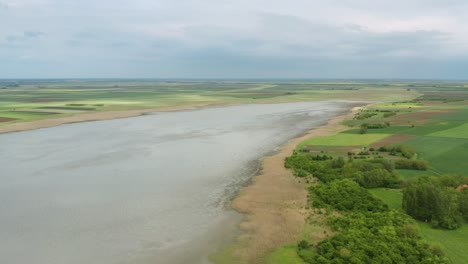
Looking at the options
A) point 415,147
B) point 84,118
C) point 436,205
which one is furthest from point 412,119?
point 84,118

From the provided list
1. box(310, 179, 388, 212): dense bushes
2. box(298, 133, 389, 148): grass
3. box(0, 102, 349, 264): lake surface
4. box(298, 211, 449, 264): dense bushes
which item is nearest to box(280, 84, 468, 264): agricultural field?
box(298, 133, 389, 148): grass

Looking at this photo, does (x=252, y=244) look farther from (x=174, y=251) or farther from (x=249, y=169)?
(x=249, y=169)

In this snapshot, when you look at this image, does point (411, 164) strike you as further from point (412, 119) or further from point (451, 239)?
point (412, 119)

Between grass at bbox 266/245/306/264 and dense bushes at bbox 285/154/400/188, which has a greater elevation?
dense bushes at bbox 285/154/400/188

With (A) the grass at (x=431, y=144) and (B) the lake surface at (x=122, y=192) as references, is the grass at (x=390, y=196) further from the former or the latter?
(B) the lake surface at (x=122, y=192)

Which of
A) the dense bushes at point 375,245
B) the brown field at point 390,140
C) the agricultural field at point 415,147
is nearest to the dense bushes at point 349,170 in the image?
the agricultural field at point 415,147

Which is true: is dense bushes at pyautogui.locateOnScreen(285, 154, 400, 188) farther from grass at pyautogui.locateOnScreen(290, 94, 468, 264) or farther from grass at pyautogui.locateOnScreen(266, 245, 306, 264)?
grass at pyautogui.locateOnScreen(266, 245, 306, 264)
